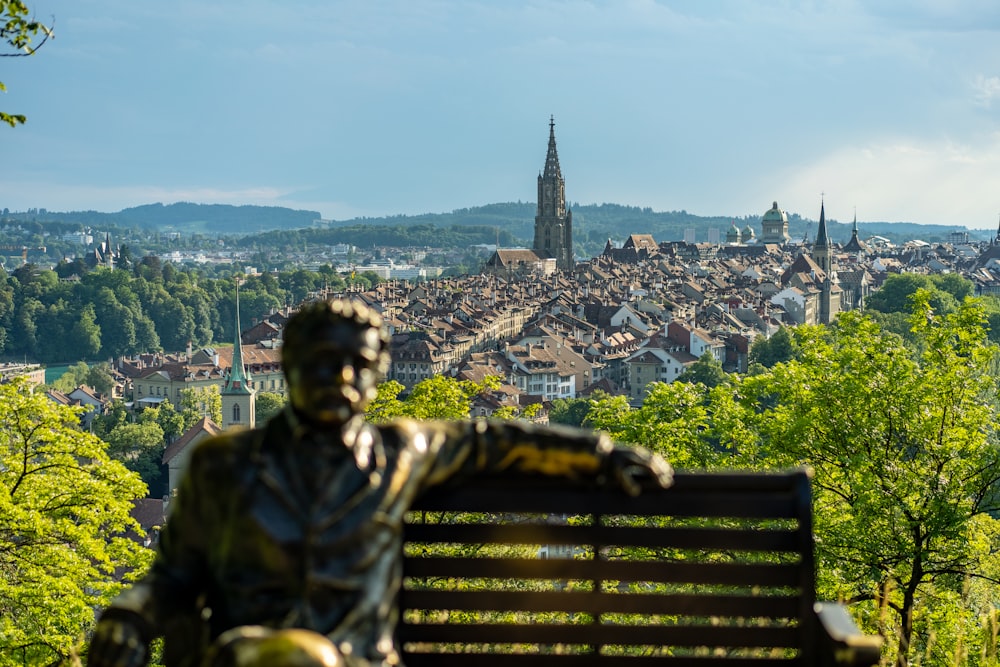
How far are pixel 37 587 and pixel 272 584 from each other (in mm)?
10650

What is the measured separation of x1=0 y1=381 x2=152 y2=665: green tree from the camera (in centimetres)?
1252

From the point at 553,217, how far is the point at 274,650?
154903mm

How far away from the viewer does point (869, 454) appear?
14.4 meters

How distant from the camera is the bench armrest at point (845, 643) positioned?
3252 mm

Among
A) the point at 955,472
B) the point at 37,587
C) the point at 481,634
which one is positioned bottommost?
the point at 37,587

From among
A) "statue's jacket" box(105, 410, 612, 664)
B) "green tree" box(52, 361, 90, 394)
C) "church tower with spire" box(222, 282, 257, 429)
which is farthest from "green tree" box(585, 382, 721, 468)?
"green tree" box(52, 361, 90, 394)

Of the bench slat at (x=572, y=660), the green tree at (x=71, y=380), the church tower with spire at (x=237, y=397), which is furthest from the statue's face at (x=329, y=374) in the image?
the green tree at (x=71, y=380)

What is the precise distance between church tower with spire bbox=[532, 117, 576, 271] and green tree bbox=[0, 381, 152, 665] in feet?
459

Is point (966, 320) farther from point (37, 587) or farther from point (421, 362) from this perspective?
point (421, 362)

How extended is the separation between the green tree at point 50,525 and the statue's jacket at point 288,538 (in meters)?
9.43

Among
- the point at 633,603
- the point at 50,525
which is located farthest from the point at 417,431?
the point at 50,525

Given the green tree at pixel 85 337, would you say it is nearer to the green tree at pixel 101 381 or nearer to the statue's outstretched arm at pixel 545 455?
the green tree at pixel 101 381

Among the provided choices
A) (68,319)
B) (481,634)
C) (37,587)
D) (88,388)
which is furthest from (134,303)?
(481,634)

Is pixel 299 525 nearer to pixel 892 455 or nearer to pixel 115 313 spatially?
pixel 892 455
